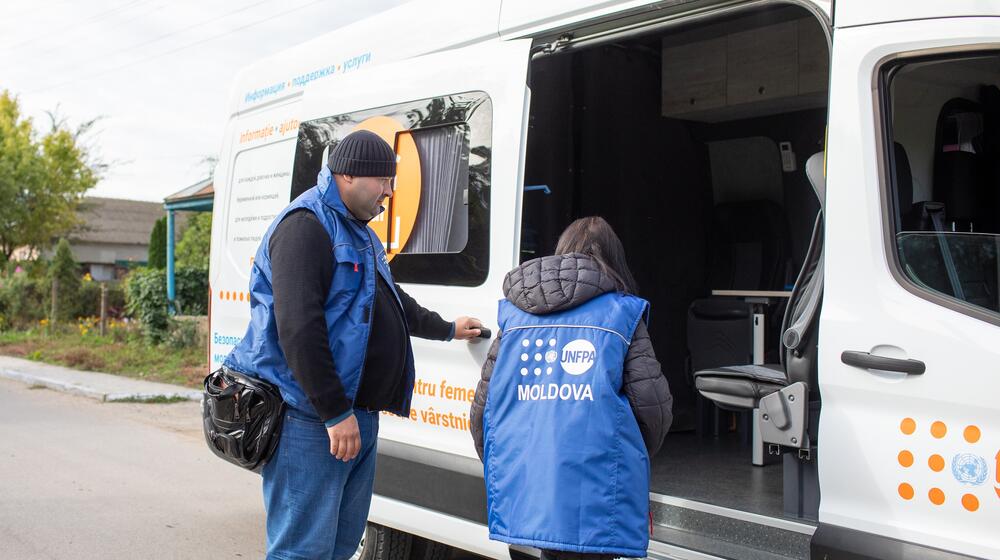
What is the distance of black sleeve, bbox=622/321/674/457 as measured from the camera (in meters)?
2.60

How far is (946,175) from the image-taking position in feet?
10.6

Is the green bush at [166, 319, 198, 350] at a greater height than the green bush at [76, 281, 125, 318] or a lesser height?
lesser

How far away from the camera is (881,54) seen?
2621 millimetres

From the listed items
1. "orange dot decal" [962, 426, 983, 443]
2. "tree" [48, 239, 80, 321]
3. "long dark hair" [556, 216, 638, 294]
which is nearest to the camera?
"orange dot decal" [962, 426, 983, 443]

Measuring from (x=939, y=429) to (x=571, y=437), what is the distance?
95 centimetres

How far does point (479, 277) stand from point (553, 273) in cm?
103

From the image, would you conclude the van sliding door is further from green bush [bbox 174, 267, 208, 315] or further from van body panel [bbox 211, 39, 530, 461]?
green bush [bbox 174, 267, 208, 315]

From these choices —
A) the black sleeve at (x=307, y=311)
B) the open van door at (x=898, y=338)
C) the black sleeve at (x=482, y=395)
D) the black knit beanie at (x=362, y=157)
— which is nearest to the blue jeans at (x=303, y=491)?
the black sleeve at (x=307, y=311)

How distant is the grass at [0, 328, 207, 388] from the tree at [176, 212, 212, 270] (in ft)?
37.2

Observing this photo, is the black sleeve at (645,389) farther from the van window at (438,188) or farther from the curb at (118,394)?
the curb at (118,394)

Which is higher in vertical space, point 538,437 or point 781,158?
point 781,158

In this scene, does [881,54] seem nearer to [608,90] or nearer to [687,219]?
[608,90]

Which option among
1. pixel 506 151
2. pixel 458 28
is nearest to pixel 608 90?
pixel 458 28

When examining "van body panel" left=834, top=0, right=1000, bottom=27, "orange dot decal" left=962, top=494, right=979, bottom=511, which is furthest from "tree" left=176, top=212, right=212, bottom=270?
"orange dot decal" left=962, top=494, right=979, bottom=511
